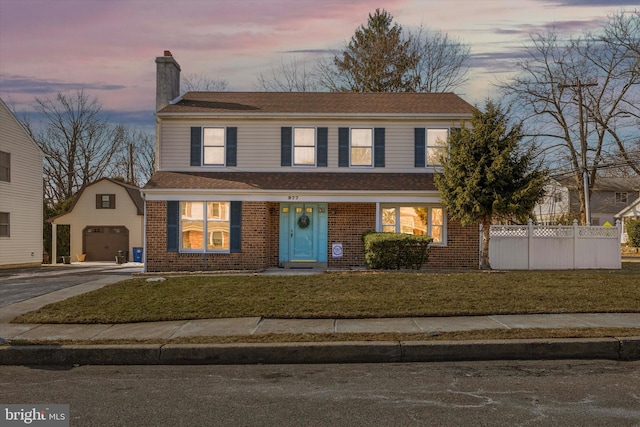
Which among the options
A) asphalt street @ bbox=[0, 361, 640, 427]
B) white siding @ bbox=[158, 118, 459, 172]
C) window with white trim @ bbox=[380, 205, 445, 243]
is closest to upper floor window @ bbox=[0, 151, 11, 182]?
white siding @ bbox=[158, 118, 459, 172]

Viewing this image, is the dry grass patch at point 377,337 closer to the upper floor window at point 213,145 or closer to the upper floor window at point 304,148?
the upper floor window at point 304,148

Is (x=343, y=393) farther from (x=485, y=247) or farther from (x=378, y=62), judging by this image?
(x=378, y=62)

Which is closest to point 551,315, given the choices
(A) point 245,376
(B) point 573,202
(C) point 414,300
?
(C) point 414,300

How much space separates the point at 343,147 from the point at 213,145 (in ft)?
14.8

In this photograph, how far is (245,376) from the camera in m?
7.00

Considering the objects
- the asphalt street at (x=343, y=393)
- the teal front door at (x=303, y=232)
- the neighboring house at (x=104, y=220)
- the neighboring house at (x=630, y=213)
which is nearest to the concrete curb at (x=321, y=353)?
the asphalt street at (x=343, y=393)

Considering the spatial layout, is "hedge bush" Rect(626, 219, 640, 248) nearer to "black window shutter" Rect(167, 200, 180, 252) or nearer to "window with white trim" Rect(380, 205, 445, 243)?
"window with white trim" Rect(380, 205, 445, 243)

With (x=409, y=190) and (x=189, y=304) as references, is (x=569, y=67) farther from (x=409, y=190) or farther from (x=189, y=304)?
(x=189, y=304)

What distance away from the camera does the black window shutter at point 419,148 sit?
2033cm

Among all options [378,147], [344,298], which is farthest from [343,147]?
[344,298]

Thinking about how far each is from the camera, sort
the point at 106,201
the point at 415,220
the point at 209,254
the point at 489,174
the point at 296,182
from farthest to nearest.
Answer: the point at 106,201 → the point at 415,220 → the point at 296,182 → the point at 209,254 → the point at 489,174

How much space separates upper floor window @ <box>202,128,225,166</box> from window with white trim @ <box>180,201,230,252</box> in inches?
77.0

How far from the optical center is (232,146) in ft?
66.9

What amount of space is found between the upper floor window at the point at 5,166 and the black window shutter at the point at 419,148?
19.4 meters
